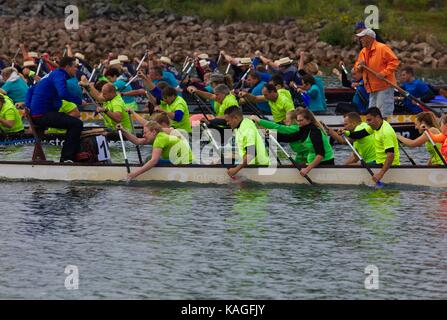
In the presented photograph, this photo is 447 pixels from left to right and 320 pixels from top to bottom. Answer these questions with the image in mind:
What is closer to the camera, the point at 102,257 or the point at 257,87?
the point at 102,257

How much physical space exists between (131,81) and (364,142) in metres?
11.0

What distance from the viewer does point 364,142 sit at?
Answer: 23.1 m

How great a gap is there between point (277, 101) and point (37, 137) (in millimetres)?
7039

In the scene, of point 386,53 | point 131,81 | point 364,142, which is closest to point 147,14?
point 131,81

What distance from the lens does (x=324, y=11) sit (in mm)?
66562

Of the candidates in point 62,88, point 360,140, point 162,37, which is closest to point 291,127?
point 360,140

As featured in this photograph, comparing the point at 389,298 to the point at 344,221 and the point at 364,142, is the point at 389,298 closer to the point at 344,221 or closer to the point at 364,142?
the point at 344,221

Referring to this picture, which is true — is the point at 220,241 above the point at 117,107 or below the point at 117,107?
below

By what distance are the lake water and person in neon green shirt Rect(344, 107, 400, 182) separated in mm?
534

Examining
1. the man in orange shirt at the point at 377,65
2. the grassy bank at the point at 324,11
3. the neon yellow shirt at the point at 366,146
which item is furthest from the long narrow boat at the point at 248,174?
the grassy bank at the point at 324,11

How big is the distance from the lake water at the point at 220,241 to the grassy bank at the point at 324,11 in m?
41.4
